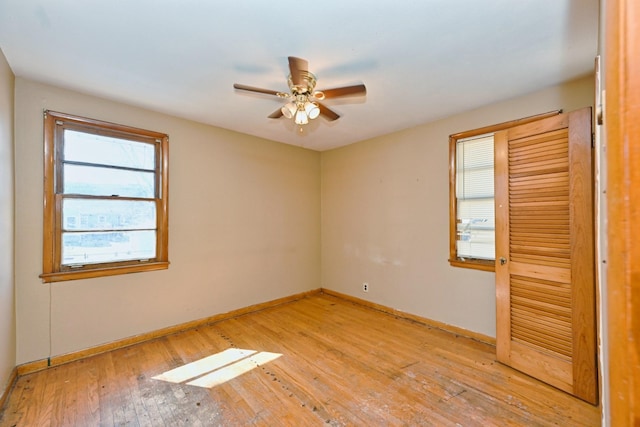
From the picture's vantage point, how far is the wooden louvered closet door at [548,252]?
A: 6.78 feet

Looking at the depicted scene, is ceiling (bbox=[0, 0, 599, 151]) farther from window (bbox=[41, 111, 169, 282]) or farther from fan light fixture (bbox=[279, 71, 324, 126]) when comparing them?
window (bbox=[41, 111, 169, 282])

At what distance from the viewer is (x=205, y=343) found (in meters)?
3.00

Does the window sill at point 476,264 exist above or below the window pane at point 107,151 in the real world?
below

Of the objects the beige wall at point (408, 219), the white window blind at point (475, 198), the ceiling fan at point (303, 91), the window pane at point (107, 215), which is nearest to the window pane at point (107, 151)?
the window pane at point (107, 215)

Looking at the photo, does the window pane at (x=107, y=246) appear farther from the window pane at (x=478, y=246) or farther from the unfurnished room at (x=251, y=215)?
the window pane at (x=478, y=246)

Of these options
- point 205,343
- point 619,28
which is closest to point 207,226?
point 205,343

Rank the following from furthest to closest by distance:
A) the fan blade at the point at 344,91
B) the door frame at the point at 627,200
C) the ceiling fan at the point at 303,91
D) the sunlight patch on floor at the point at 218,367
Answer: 1. the sunlight patch on floor at the point at 218,367
2. the fan blade at the point at 344,91
3. the ceiling fan at the point at 303,91
4. the door frame at the point at 627,200

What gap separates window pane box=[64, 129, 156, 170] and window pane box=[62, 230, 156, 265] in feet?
2.38

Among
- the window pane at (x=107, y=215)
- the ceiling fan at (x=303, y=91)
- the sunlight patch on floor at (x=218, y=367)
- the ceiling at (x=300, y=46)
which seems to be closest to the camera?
the ceiling at (x=300, y=46)

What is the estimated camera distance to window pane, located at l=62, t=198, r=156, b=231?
104 inches

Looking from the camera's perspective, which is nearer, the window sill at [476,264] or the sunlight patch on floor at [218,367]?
the sunlight patch on floor at [218,367]

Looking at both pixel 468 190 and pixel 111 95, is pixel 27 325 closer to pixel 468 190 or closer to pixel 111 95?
pixel 111 95

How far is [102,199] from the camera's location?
2.79 m

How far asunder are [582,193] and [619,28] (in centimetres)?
227
